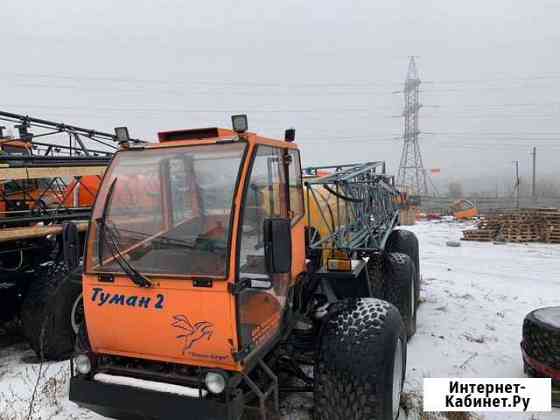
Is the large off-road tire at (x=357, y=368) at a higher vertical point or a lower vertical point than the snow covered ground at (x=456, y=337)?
higher

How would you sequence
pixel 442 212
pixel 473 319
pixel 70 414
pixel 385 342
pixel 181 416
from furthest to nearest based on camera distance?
pixel 442 212 < pixel 473 319 < pixel 70 414 < pixel 385 342 < pixel 181 416

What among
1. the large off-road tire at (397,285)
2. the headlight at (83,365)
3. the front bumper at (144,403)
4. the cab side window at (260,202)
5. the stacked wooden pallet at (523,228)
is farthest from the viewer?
the stacked wooden pallet at (523,228)

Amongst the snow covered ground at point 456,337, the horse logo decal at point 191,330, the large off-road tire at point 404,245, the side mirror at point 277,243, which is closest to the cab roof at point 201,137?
the side mirror at point 277,243

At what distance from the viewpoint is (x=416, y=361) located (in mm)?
5480

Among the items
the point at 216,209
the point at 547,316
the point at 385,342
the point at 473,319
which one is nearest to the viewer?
the point at 216,209

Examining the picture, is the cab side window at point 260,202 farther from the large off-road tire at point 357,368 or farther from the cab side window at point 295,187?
the large off-road tire at point 357,368

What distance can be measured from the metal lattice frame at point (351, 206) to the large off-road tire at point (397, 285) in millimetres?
365

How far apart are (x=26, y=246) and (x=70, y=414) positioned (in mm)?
2436

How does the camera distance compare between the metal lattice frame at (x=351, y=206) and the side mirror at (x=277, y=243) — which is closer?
the side mirror at (x=277, y=243)

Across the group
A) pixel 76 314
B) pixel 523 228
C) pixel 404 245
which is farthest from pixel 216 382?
pixel 523 228

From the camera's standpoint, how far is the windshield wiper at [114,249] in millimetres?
3055

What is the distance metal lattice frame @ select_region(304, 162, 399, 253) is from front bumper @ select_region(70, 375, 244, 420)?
79.7 inches

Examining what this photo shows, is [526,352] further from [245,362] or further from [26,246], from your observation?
[26,246]

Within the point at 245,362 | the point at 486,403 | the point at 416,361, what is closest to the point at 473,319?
the point at 416,361
